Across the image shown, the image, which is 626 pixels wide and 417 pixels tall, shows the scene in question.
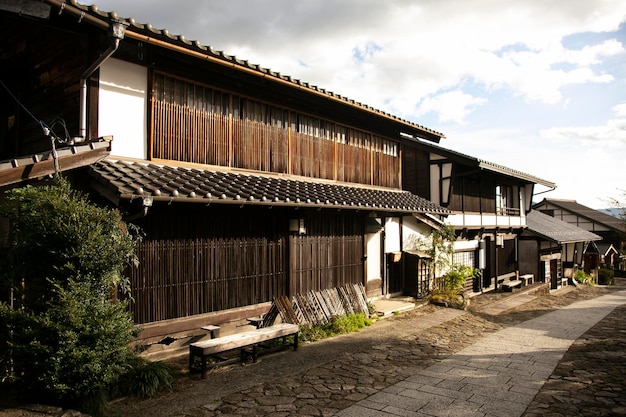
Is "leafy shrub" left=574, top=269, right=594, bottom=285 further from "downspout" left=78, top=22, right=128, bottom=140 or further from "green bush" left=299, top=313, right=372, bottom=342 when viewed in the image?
"downspout" left=78, top=22, right=128, bottom=140

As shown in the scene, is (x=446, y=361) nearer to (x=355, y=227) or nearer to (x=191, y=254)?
(x=355, y=227)

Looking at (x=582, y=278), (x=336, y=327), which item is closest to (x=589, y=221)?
(x=582, y=278)

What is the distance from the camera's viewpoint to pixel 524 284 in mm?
23859

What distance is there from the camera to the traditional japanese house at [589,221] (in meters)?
39.2

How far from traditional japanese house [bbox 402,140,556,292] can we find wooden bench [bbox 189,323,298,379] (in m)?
10.3

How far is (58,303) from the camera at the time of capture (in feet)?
17.6

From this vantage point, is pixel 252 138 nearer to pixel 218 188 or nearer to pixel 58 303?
pixel 218 188

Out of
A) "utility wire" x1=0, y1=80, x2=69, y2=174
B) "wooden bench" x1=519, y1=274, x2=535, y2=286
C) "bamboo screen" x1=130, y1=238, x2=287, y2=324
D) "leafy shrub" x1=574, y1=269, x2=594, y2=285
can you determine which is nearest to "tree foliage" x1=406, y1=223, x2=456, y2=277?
"bamboo screen" x1=130, y1=238, x2=287, y2=324

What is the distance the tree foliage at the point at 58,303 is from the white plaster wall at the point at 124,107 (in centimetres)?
258

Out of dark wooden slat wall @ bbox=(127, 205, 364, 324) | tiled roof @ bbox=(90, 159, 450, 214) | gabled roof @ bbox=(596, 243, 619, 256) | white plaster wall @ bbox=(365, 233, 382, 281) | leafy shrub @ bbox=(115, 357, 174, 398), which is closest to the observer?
leafy shrub @ bbox=(115, 357, 174, 398)

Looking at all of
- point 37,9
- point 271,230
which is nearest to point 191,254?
point 271,230

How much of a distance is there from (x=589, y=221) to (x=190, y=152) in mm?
41977

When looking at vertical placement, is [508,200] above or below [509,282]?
above

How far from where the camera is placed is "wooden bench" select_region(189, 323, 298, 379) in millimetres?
7293
